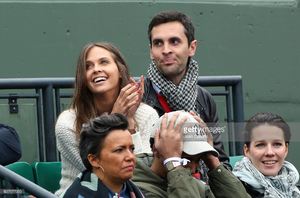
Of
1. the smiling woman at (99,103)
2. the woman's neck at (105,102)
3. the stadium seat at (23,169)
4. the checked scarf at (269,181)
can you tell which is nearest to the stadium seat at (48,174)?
the stadium seat at (23,169)

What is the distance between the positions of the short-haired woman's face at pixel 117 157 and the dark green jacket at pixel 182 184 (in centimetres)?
23

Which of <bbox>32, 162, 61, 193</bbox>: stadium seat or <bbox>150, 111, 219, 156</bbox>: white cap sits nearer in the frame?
<bbox>150, 111, 219, 156</bbox>: white cap

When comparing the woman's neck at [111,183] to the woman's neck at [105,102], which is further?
the woman's neck at [105,102]

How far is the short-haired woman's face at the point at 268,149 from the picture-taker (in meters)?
7.91

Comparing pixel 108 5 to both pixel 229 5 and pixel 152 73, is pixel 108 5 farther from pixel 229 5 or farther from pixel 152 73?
pixel 152 73

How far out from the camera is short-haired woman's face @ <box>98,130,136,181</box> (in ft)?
21.6

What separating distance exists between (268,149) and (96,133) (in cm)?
165

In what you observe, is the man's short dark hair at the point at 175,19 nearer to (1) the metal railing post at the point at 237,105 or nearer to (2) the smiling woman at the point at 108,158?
(1) the metal railing post at the point at 237,105

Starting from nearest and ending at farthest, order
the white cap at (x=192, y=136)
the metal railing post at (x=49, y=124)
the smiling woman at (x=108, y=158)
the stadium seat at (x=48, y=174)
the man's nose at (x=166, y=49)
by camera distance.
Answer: the smiling woman at (x=108, y=158)
the white cap at (x=192, y=136)
the man's nose at (x=166, y=49)
the stadium seat at (x=48, y=174)
the metal railing post at (x=49, y=124)

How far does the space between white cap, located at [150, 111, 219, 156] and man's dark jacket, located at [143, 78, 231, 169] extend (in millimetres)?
995

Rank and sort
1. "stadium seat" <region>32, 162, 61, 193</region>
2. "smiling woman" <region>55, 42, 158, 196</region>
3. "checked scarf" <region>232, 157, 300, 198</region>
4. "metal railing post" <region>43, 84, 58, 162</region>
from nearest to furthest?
1. "smiling woman" <region>55, 42, 158, 196</region>
2. "checked scarf" <region>232, 157, 300, 198</region>
3. "stadium seat" <region>32, 162, 61, 193</region>
4. "metal railing post" <region>43, 84, 58, 162</region>

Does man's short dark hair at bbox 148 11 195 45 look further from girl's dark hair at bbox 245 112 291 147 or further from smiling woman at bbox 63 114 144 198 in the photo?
smiling woman at bbox 63 114 144 198

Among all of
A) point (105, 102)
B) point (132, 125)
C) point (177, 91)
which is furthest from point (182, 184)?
point (177, 91)

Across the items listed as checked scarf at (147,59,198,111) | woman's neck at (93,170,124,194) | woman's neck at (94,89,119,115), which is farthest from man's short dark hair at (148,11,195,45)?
woman's neck at (93,170,124,194)
